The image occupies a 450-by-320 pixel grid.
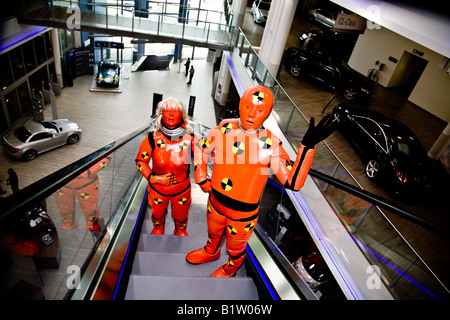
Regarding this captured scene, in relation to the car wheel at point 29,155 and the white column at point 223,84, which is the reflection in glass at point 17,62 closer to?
the car wheel at point 29,155

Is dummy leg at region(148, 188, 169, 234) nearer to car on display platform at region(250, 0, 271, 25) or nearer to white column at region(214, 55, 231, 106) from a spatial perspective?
white column at region(214, 55, 231, 106)

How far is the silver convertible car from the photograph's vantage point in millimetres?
10320

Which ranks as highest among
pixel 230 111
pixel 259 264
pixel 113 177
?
pixel 113 177

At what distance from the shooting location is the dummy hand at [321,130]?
242 cm

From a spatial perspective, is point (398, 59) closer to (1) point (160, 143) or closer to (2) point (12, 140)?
(1) point (160, 143)

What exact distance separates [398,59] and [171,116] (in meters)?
13.4

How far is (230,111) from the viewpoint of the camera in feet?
44.6

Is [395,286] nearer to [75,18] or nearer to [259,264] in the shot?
Answer: [259,264]

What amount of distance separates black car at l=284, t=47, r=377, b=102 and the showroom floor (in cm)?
53

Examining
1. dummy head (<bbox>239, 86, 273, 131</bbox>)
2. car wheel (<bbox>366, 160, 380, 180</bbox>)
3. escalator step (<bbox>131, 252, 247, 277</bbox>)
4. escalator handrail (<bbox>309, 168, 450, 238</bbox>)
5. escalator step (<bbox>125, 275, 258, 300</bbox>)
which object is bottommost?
car wheel (<bbox>366, 160, 380, 180</bbox>)

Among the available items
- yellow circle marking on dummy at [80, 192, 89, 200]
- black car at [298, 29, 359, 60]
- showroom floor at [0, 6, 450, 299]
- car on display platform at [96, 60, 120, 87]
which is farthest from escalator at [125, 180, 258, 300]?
car on display platform at [96, 60, 120, 87]

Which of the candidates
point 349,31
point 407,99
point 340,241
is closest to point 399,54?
point 407,99

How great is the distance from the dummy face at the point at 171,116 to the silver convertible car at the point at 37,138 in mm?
9166

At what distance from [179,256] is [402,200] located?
5927 millimetres
